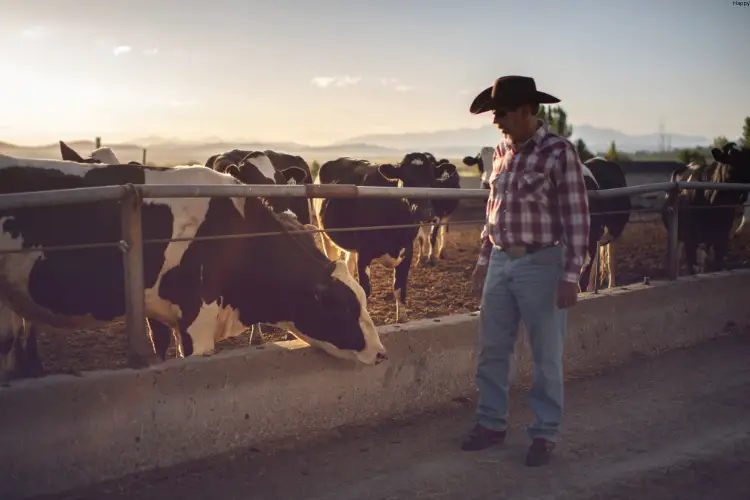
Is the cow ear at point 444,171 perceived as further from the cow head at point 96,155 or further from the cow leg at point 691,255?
the cow head at point 96,155

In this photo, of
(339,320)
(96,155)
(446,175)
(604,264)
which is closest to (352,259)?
(446,175)

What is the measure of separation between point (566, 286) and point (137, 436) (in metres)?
2.28

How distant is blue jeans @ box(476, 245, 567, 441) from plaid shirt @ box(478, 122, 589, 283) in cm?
12

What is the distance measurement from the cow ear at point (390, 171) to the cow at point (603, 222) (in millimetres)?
2512

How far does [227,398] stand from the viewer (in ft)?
13.6

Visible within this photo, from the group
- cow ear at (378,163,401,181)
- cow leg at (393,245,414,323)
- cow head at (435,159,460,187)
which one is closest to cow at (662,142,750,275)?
cow head at (435,159,460,187)

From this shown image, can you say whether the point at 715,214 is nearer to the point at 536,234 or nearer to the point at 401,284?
the point at 401,284

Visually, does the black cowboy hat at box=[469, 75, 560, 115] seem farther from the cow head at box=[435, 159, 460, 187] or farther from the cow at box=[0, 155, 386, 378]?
the cow head at box=[435, 159, 460, 187]

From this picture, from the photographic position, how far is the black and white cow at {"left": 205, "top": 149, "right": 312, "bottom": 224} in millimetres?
8672

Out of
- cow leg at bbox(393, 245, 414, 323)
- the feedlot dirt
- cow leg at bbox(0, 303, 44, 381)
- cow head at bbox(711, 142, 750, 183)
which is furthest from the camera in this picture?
cow head at bbox(711, 142, 750, 183)

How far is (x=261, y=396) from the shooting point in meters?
4.27

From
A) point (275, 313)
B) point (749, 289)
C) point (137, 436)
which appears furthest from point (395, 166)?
point (137, 436)

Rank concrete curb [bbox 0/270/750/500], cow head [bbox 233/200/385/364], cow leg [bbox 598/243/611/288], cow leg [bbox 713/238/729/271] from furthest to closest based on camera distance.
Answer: cow leg [bbox 598/243/611/288] → cow leg [bbox 713/238/729/271] → cow head [bbox 233/200/385/364] → concrete curb [bbox 0/270/750/500]

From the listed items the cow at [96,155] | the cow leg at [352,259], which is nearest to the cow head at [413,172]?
the cow leg at [352,259]
